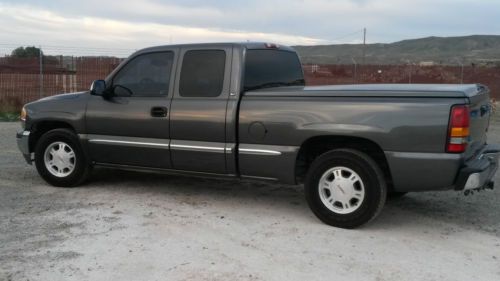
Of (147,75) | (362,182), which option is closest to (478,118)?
(362,182)

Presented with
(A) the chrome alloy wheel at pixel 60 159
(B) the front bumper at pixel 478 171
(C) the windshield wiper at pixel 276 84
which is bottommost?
(A) the chrome alloy wheel at pixel 60 159

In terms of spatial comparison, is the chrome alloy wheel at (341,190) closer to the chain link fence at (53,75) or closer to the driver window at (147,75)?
the driver window at (147,75)

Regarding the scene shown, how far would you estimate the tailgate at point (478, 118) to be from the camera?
203 inches

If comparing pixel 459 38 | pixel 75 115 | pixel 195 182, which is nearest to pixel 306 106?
pixel 195 182

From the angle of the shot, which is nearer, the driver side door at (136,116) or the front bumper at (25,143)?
the driver side door at (136,116)

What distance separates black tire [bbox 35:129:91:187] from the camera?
700 centimetres

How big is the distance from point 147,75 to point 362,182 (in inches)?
114

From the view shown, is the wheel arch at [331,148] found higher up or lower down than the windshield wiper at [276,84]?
lower down

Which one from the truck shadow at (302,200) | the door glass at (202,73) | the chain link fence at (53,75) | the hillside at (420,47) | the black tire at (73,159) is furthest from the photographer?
the hillside at (420,47)

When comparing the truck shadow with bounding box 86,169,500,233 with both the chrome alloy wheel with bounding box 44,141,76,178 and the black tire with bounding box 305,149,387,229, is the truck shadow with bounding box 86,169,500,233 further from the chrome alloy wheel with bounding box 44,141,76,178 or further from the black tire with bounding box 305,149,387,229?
the chrome alloy wheel with bounding box 44,141,76,178

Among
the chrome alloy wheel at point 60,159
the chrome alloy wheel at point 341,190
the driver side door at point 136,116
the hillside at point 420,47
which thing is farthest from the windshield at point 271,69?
the hillside at point 420,47

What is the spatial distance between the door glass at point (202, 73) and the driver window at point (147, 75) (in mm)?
231

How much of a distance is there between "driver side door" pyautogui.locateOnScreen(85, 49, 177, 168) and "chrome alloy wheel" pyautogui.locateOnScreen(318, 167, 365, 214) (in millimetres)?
1900

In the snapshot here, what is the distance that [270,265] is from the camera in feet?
14.8
